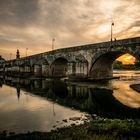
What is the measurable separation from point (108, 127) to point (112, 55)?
35.2 meters

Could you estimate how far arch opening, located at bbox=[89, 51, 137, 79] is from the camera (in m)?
45.2

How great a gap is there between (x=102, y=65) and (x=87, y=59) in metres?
5.05

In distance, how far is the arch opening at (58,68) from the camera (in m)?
63.7

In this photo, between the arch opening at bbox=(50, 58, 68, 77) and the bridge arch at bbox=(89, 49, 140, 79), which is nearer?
the bridge arch at bbox=(89, 49, 140, 79)

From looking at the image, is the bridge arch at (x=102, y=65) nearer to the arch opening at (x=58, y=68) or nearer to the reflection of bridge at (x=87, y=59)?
the reflection of bridge at (x=87, y=59)

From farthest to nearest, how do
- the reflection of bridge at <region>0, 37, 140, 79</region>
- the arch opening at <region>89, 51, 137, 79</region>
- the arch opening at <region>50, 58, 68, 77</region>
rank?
the arch opening at <region>50, 58, 68, 77</region>, the arch opening at <region>89, 51, 137, 79</region>, the reflection of bridge at <region>0, 37, 140, 79</region>

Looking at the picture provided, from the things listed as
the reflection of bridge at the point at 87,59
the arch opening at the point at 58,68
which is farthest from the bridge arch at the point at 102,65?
the arch opening at the point at 58,68

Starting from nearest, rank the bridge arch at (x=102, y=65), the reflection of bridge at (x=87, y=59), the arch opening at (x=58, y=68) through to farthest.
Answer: the reflection of bridge at (x=87, y=59) → the bridge arch at (x=102, y=65) → the arch opening at (x=58, y=68)

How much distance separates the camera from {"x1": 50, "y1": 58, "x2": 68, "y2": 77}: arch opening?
2507 inches

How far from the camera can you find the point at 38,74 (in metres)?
66.4

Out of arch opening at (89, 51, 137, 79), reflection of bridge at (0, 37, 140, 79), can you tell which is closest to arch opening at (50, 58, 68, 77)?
reflection of bridge at (0, 37, 140, 79)

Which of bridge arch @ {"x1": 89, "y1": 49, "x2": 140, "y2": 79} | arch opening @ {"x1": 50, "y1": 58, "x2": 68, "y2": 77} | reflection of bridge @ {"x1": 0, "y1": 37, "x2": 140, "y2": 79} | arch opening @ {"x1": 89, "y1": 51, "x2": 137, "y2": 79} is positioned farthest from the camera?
arch opening @ {"x1": 50, "y1": 58, "x2": 68, "y2": 77}

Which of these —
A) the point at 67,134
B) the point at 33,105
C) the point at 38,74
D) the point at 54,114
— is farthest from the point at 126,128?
the point at 38,74

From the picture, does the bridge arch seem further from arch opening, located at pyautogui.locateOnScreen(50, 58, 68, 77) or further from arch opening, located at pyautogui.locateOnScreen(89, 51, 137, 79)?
arch opening, located at pyautogui.locateOnScreen(50, 58, 68, 77)
